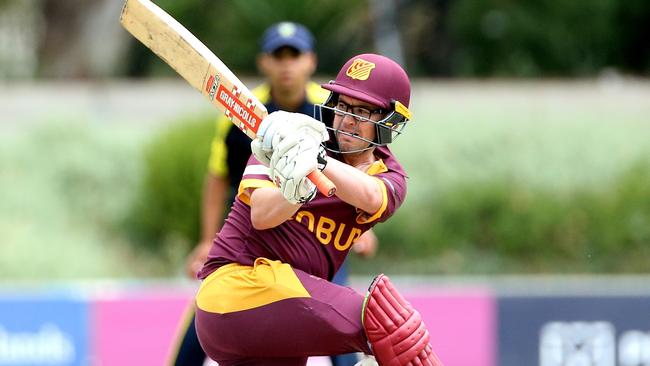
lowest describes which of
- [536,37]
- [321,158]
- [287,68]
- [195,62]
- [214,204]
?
[321,158]

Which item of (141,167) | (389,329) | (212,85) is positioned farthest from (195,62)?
(141,167)

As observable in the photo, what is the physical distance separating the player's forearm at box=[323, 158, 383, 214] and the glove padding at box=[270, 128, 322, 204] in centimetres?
13

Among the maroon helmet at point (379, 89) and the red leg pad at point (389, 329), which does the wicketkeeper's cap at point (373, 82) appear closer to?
the maroon helmet at point (379, 89)

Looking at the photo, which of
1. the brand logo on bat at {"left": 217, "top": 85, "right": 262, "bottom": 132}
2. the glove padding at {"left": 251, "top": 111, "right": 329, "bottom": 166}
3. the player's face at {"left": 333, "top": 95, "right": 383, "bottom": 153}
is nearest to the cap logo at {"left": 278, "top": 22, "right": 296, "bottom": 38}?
the player's face at {"left": 333, "top": 95, "right": 383, "bottom": 153}

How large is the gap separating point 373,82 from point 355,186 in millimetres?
387

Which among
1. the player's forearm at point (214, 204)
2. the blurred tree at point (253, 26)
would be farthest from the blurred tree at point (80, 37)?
the player's forearm at point (214, 204)

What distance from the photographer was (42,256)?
10.1 m

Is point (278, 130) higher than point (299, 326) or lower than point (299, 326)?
higher

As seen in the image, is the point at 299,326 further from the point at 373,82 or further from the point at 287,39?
the point at 287,39

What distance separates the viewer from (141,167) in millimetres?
10836

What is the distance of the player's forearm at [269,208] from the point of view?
3.63 m

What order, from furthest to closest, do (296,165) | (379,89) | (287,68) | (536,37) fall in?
(536,37) < (287,68) < (379,89) < (296,165)

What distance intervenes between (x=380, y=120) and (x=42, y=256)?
668 centimetres

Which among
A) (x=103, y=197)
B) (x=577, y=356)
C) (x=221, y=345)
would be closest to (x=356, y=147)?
Result: (x=221, y=345)
